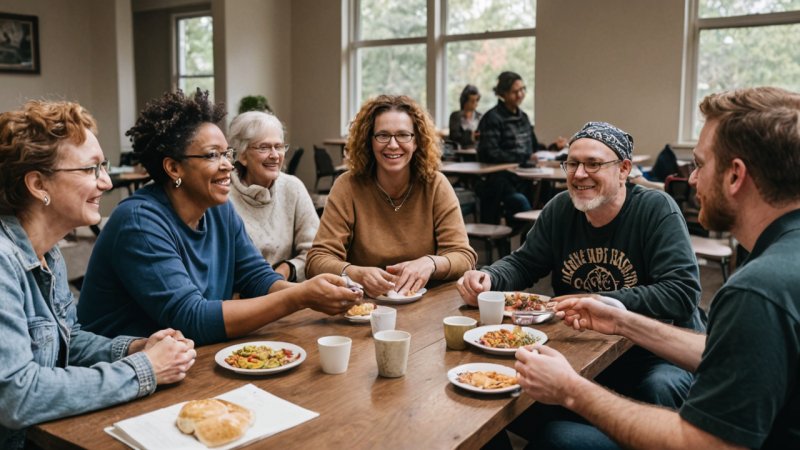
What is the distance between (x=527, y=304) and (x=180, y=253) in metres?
0.97

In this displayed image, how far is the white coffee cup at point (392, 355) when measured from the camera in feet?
4.81

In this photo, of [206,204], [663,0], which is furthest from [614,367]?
[663,0]

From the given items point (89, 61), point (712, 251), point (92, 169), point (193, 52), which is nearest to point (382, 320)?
point (92, 169)

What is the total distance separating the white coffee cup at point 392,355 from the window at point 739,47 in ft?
21.2

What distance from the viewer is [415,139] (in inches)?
102

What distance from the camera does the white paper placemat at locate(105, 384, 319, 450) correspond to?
117 centimetres

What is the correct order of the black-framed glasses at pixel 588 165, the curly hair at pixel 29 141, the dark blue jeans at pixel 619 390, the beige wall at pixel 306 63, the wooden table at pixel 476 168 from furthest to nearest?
1. the beige wall at pixel 306 63
2. the wooden table at pixel 476 168
3. the black-framed glasses at pixel 588 165
4. the dark blue jeans at pixel 619 390
5. the curly hair at pixel 29 141

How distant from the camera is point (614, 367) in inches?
84.1

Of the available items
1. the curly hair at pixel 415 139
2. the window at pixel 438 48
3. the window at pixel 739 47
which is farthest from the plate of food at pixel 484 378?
the window at pixel 438 48

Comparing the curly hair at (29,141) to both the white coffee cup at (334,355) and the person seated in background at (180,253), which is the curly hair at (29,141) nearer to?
the person seated in background at (180,253)

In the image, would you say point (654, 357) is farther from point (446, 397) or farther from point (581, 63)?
point (581, 63)

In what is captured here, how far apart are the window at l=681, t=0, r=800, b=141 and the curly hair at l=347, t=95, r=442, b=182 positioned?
5331 millimetres

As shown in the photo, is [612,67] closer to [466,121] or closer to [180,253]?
[466,121]

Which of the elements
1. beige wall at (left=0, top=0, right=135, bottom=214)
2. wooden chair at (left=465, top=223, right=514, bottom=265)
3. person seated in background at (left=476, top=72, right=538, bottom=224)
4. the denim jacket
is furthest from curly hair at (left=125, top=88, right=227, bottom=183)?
beige wall at (left=0, top=0, right=135, bottom=214)
